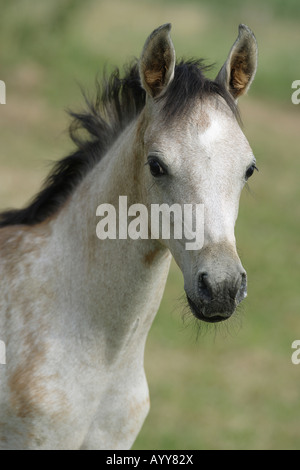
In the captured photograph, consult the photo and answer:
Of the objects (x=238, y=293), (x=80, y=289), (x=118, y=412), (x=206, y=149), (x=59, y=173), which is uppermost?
(x=206, y=149)

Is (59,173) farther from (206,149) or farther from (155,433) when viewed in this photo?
(155,433)

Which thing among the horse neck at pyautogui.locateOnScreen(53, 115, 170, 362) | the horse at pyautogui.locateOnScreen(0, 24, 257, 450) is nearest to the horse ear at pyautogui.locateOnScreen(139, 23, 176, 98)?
the horse at pyautogui.locateOnScreen(0, 24, 257, 450)

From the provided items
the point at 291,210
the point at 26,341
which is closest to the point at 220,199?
the point at 26,341

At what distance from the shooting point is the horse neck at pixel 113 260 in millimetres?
3607

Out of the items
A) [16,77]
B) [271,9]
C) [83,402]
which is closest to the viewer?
[83,402]

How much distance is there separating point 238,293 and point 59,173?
159 cm

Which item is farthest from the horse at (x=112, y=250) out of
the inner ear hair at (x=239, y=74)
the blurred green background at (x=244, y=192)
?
the blurred green background at (x=244, y=192)

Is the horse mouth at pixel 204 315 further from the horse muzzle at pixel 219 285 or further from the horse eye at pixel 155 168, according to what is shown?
A: the horse eye at pixel 155 168

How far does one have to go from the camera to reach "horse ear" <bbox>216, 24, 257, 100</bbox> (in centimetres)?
351

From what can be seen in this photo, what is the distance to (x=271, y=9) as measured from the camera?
23.8m

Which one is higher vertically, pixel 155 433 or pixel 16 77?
pixel 16 77

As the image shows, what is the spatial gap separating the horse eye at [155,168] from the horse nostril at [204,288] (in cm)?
55

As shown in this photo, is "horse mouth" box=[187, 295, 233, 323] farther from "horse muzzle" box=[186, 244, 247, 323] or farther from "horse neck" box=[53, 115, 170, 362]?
"horse neck" box=[53, 115, 170, 362]

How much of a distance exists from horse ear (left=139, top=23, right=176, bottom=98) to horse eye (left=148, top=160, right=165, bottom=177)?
16.3 inches
